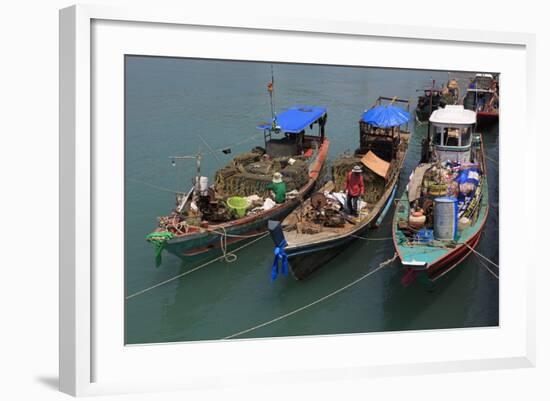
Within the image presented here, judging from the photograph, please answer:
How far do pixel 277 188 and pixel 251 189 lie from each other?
41 centimetres

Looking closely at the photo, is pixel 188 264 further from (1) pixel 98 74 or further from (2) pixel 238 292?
(1) pixel 98 74

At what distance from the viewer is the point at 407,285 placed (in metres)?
11.0

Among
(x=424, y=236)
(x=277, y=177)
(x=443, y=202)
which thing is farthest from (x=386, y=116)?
(x=424, y=236)

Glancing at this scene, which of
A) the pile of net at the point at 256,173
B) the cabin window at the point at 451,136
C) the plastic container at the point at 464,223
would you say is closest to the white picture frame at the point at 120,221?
the plastic container at the point at 464,223

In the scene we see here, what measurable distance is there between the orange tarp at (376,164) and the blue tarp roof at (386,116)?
0.50 meters

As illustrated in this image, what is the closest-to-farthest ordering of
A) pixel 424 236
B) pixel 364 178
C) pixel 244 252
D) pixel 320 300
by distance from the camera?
pixel 320 300 → pixel 424 236 → pixel 244 252 → pixel 364 178

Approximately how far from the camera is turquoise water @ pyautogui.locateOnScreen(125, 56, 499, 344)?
31.4 ft

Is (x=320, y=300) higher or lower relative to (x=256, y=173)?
lower

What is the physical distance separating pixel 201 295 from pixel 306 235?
5.86 feet

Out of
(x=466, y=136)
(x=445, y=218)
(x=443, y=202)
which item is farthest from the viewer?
(x=466, y=136)

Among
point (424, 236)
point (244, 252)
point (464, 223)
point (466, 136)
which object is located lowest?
point (244, 252)

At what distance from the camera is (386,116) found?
40.4ft

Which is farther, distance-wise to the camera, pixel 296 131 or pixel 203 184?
pixel 296 131

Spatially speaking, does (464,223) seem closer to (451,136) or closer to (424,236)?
(424,236)
